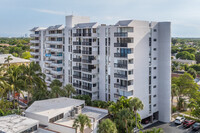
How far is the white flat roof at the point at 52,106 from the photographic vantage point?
37.9m

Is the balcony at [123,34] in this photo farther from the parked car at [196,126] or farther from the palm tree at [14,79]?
the palm tree at [14,79]

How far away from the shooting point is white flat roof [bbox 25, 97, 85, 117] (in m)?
37.9

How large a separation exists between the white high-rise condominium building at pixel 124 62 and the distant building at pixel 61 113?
27.9 feet

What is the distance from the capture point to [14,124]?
32.8 metres

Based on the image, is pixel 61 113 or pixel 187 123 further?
pixel 187 123

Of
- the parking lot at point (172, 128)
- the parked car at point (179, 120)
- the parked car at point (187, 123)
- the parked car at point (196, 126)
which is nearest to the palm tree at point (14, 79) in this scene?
the parking lot at point (172, 128)

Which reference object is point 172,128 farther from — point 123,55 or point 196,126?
point 123,55

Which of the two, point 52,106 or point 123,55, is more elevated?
point 123,55

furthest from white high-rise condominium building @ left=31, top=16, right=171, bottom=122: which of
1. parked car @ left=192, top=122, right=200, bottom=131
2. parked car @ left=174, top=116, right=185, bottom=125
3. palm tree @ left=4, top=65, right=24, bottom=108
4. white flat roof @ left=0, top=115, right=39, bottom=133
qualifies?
Result: white flat roof @ left=0, top=115, right=39, bottom=133

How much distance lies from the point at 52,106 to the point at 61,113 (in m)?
3.50

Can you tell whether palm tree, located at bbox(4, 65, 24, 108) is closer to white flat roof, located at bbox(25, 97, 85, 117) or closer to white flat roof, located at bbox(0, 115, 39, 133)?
white flat roof, located at bbox(25, 97, 85, 117)

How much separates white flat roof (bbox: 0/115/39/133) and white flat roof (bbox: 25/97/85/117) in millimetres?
3446

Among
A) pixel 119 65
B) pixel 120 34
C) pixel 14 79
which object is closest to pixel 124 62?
pixel 119 65

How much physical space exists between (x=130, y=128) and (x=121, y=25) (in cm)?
2414
